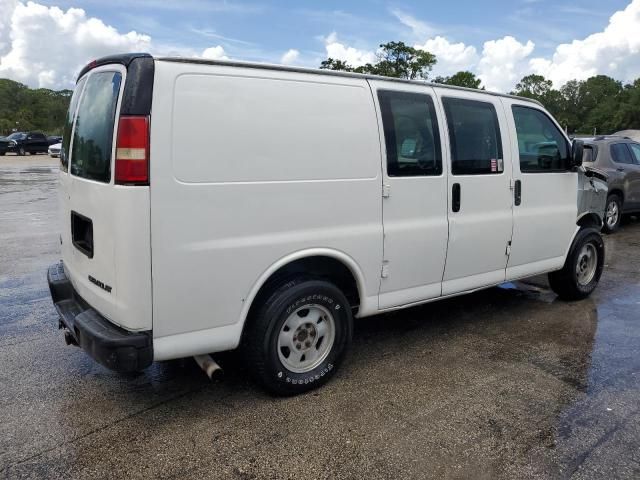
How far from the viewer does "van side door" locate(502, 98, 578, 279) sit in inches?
191

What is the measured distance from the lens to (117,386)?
3.73 meters

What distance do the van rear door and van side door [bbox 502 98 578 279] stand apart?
335 centimetres

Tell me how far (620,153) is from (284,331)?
987cm

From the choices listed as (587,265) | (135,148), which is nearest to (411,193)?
(135,148)

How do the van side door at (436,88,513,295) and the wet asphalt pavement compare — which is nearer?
the wet asphalt pavement

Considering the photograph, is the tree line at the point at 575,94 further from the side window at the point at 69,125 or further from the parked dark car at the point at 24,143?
the side window at the point at 69,125

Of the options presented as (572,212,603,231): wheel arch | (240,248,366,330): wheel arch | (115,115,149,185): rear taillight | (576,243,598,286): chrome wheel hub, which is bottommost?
(576,243,598,286): chrome wheel hub

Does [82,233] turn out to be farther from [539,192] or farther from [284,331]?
[539,192]

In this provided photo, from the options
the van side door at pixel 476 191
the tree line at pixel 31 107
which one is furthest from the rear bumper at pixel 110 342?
the tree line at pixel 31 107

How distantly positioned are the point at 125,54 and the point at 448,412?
2.90 m

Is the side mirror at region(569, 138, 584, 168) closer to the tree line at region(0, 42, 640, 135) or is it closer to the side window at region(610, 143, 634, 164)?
the side window at region(610, 143, 634, 164)

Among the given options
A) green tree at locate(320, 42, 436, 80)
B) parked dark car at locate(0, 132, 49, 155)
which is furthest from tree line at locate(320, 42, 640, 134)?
parked dark car at locate(0, 132, 49, 155)

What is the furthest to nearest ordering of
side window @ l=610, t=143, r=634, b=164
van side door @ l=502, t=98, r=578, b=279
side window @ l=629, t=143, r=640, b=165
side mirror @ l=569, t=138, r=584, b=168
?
1. side window @ l=629, t=143, r=640, b=165
2. side window @ l=610, t=143, r=634, b=164
3. side mirror @ l=569, t=138, r=584, b=168
4. van side door @ l=502, t=98, r=578, b=279

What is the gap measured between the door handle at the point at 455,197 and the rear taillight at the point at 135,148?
7.98ft
